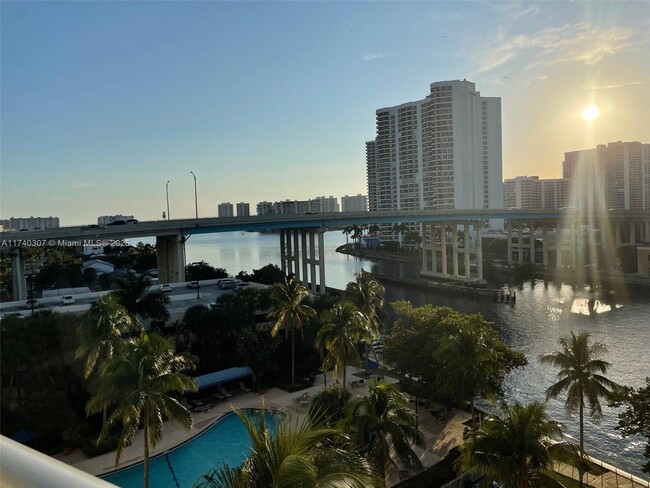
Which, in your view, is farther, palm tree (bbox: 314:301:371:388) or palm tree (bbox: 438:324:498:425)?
palm tree (bbox: 314:301:371:388)

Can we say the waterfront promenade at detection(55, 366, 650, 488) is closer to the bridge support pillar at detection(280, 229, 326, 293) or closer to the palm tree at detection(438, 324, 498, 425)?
the palm tree at detection(438, 324, 498, 425)

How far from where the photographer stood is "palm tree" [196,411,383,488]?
186cm

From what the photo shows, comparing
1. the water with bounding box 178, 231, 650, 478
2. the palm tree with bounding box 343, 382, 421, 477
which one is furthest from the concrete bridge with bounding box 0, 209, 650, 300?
the palm tree with bounding box 343, 382, 421, 477

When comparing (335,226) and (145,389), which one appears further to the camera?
(335,226)

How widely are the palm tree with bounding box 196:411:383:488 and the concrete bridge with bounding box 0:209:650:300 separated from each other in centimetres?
1910

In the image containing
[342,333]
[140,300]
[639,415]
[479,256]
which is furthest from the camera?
[479,256]

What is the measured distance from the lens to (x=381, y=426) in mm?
6445

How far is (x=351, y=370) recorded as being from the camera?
15.0m

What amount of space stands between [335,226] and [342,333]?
23.6 meters

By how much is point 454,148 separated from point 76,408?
50176 millimetres

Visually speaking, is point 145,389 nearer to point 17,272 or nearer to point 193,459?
point 193,459

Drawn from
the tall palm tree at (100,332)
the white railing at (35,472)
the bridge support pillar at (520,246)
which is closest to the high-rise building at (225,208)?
the bridge support pillar at (520,246)

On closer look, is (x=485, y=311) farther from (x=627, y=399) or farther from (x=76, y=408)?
(x=76, y=408)

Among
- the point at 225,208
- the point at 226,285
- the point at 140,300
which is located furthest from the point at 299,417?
the point at 225,208
